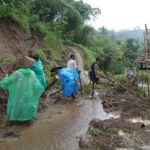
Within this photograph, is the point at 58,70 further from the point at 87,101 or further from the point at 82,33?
the point at 82,33

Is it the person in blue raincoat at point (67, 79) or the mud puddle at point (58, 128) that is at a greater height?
the person in blue raincoat at point (67, 79)

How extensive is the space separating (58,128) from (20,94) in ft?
3.63

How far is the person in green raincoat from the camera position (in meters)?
5.16

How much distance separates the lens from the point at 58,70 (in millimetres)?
7703

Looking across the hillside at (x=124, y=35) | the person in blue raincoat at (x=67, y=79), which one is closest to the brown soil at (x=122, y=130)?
the person in blue raincoat at (x=67, y=79)

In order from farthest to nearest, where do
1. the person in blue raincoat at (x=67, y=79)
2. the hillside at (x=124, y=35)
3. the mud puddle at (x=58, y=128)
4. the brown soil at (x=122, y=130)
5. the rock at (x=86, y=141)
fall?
the hillside at (x=124, y=35) → the person in blue raincoat at (x=67, y=79) → the mud puddle at (x=58, y=128) → the brown soil at (x=122, y=130) → the rock at (x=86, y=141)

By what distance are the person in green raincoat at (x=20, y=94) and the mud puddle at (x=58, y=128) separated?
290 mm

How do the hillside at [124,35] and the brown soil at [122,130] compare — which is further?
the hillside at [124,35]

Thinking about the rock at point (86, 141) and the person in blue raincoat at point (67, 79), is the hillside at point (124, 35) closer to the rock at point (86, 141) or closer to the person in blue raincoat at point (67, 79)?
the person in blue raincoat at point (67, 79)

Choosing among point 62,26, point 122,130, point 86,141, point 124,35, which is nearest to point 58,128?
point 86,141

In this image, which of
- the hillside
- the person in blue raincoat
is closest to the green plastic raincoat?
the person in blue raincoat

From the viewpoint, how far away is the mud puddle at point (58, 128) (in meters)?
4.35

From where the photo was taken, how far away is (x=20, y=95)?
5207mm

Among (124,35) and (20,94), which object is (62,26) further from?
(124,35)
